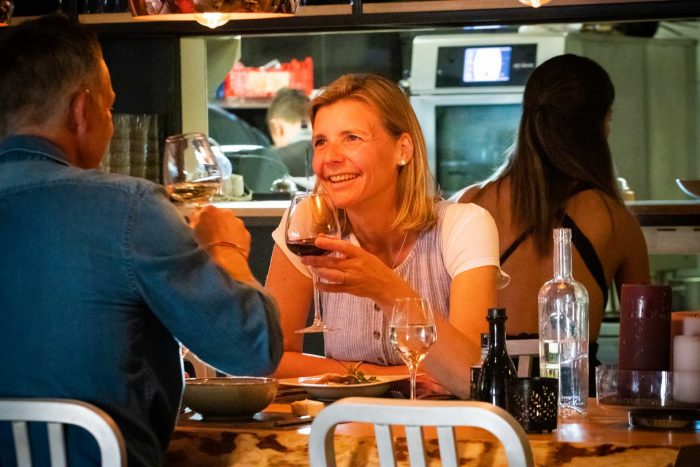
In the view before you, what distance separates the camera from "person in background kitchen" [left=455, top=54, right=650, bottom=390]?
11.0 feet

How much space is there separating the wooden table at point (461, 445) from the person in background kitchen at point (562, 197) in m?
1.23

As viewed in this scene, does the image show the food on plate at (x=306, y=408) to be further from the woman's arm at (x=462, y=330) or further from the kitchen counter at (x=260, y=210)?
the kitchen counter at (x=260, y=210)

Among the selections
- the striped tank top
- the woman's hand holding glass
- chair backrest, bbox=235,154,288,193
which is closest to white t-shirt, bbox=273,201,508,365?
the striped tank top

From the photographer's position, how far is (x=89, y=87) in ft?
6.54

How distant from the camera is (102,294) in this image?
1.83m

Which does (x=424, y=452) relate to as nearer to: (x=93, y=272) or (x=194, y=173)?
(x=93, y=272)

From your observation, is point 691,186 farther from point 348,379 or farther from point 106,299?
point 106,299

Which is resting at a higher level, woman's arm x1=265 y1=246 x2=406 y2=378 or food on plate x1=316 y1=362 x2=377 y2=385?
woman's arm x1=265 y1=246 x2=406 y2=378

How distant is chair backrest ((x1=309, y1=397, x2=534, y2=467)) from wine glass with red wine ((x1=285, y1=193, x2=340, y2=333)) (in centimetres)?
78

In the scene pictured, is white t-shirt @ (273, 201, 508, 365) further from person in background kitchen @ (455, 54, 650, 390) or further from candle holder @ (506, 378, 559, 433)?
candle holder @ (506, 378, 559, 433)

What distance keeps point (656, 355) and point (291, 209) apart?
78 cm

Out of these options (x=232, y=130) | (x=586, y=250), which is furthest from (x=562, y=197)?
(x=232, y=130)

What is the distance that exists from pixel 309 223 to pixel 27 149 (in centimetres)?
63

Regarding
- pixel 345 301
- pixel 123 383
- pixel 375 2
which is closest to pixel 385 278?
pixel 345 301
